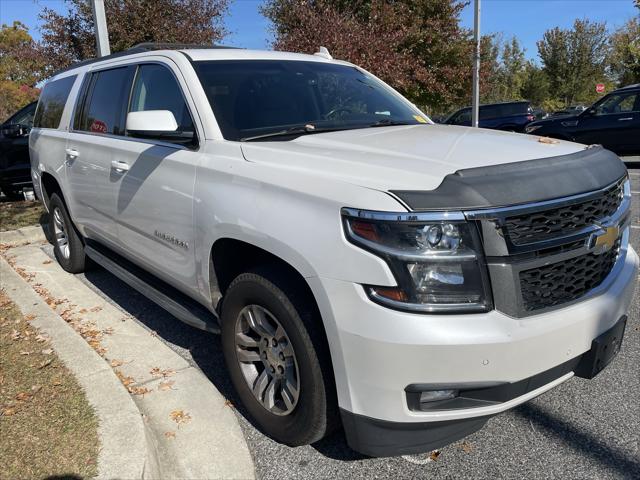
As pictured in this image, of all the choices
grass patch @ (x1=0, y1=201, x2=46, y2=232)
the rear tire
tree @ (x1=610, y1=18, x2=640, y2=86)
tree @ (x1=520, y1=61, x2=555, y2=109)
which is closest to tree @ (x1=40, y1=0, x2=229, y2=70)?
grass patch @ (x1=0, y1=201, x2=46, y2=232)

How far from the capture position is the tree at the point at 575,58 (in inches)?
1513

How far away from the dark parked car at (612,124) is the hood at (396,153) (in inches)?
416

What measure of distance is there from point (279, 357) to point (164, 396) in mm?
1010

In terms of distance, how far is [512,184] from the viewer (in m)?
2.07

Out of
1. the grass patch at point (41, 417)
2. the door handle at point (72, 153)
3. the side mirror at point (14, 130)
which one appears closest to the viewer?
the grass patch at point (41, 417)

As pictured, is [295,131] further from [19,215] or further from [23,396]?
[19,215]

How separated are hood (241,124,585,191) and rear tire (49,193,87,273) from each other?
321 centimetres

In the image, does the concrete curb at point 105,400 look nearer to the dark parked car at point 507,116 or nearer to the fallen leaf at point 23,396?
the fallen leaf at point 23,396

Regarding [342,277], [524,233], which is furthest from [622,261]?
[342,277]

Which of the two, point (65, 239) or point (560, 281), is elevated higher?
point (560, 281)

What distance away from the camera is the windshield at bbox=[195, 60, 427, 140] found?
315cm

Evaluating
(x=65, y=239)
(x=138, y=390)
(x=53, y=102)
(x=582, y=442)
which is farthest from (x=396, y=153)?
(x=53, y=102)

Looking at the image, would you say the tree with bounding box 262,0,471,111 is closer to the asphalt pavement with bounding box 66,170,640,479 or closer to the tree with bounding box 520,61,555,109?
the asphalt pavement with bounding box 66,170,640,479

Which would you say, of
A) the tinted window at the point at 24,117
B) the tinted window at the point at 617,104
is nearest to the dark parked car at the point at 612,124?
the tinted window at the point at 617,104
